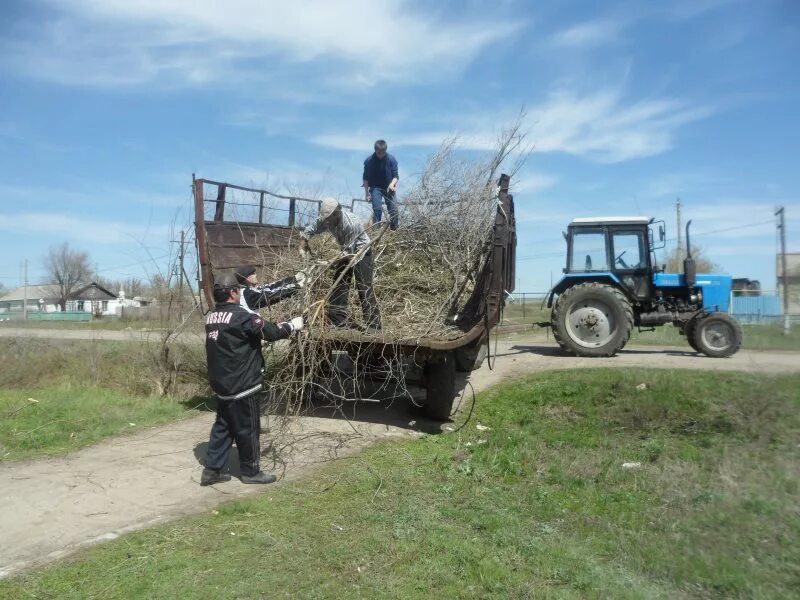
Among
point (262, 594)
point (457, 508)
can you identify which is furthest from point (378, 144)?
point (262, 594)

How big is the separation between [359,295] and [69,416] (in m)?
3.66

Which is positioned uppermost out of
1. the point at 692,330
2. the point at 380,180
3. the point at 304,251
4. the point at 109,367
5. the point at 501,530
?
the point at 380,180

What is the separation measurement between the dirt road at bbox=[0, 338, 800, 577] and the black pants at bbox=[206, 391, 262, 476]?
0.64ft

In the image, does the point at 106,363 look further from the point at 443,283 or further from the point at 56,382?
the point at 443,283

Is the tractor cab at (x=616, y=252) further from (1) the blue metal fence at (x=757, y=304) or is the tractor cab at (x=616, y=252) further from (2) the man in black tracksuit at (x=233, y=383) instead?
(1) the blue metal fence at (x=757, y=304)

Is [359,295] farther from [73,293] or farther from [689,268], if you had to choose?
[73,293]

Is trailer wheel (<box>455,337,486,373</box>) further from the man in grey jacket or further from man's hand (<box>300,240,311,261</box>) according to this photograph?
man's hand (<box>300,240,311,261</box>)

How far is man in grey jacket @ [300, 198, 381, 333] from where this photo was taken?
657 cm

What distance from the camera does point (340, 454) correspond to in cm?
595

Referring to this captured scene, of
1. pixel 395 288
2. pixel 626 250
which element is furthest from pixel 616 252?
pixel 395 288

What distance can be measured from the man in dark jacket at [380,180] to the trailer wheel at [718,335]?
21.1ft

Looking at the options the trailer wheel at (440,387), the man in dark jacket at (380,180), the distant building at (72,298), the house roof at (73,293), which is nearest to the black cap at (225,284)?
the trailer wheel at (440,387)

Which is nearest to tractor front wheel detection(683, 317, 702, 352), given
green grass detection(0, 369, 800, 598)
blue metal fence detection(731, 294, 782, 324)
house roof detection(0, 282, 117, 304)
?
green grass detection(0, 369, 800, 598)

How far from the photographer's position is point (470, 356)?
7.62 meters
